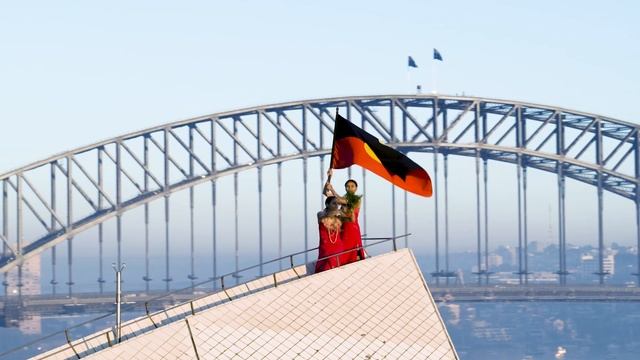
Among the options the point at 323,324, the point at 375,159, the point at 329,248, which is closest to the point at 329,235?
the point at 329,248

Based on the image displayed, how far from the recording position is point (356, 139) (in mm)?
39531

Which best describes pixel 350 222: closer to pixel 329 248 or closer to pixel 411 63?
pixel 329 248

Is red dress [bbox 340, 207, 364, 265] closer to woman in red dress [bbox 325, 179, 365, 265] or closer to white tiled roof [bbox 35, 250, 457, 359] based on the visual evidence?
woman in red dress [bbox 325, 179, 365, 265]

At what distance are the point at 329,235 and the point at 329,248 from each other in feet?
1.03

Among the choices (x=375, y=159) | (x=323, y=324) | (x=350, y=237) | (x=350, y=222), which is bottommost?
(x=323, y=324)

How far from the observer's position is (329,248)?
37.3 meters

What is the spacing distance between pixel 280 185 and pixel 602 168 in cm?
2594

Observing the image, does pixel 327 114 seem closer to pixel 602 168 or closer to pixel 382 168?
pixel 602 168

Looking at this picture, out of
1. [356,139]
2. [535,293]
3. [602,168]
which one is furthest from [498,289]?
[356,139]

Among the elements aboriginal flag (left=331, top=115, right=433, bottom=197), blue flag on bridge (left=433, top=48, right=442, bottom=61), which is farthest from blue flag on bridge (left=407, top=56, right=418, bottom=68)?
aboriginal flag (left=331, top=115, right=433, bottom=197)

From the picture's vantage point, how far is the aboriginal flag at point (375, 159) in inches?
1522

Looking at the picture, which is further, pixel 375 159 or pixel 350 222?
pixel 375 159

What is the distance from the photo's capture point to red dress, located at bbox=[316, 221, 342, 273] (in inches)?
1462

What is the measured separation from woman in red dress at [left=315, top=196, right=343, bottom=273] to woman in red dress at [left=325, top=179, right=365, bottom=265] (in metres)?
0.11
